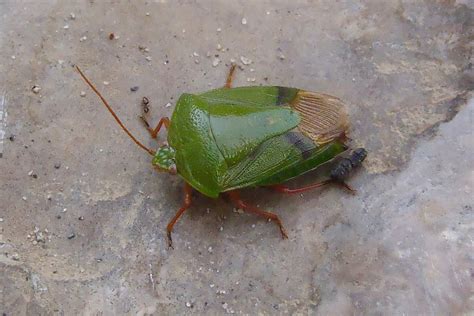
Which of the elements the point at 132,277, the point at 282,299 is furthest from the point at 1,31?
the point at 282,299

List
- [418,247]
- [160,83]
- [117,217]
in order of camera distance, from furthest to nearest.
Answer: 1. [160,83]
2. [117,217]
3. [418,247]

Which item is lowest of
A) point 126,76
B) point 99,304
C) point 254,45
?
point 99,304

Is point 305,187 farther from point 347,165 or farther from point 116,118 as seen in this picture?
point 116,118

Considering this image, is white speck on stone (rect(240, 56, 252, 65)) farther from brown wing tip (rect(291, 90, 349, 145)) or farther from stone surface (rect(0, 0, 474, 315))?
brown wing tip (rect(291, 90, 349, 145))

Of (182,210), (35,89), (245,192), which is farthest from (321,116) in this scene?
(35,89)

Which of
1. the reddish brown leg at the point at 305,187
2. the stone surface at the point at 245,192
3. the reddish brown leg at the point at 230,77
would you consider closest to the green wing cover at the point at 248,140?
the reddish brown leg at the point at 305,187

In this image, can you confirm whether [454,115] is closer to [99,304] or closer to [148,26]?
[148,26]

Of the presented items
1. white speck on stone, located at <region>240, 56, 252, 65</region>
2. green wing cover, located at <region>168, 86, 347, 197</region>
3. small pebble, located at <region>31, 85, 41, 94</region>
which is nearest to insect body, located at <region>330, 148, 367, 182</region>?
green wing cover, located at <region>168, 86, 347, 197</region>
